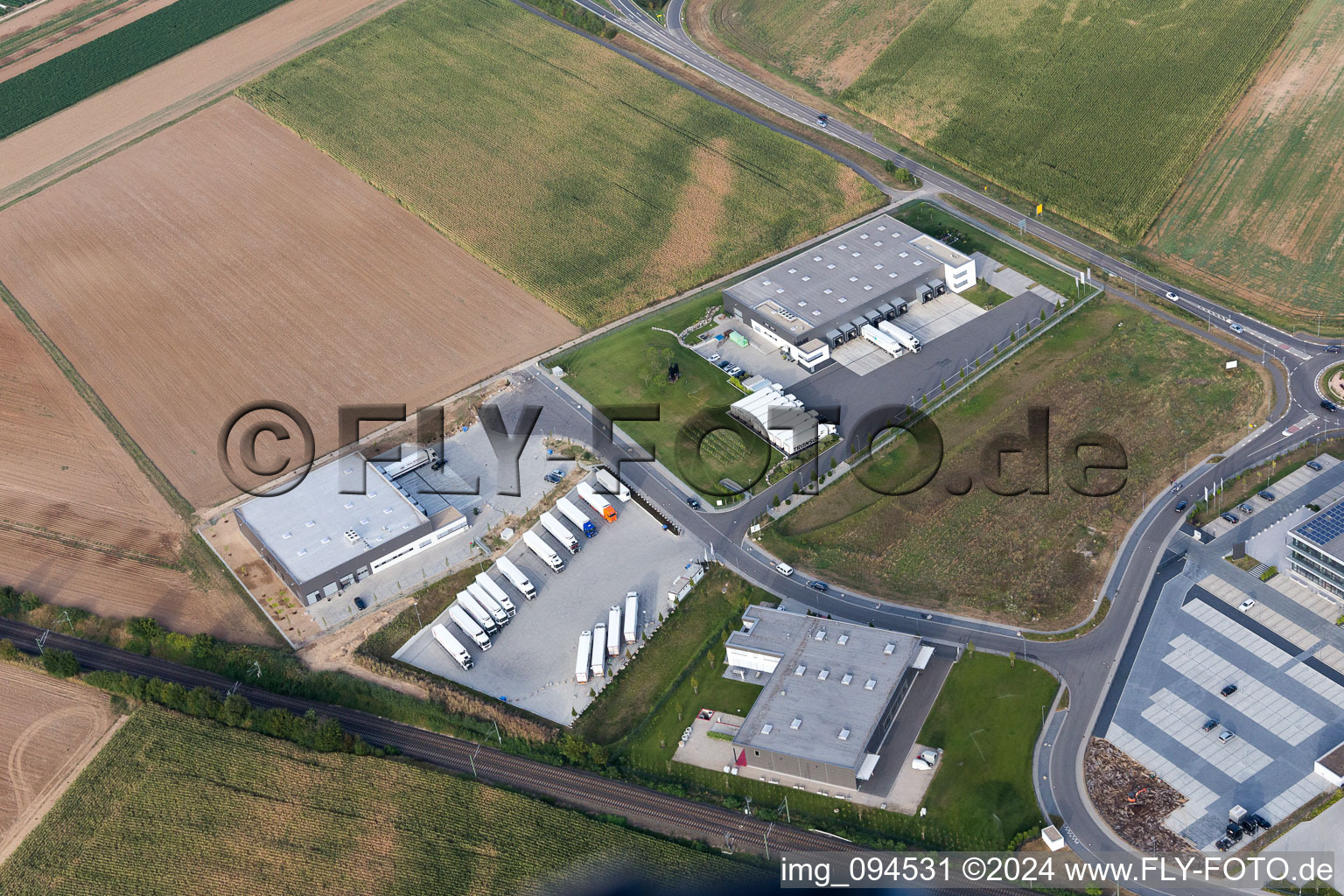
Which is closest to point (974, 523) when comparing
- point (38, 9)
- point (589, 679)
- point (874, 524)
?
point (874, 524)

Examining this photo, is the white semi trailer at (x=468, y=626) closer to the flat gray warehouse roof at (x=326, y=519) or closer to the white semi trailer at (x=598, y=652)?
the white semi trailer at (x=598, y=652)

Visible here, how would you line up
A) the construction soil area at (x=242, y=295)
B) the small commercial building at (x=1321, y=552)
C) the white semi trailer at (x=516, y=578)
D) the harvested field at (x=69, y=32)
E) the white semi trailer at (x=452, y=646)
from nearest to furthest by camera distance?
the small commercial building at (x=1321, y=552), the white semi trailer at (x=452, y=646), the white semi trailer at (x=516, y=578), the construction soil area at (x=242, y=295), the harvested field at (x=69, y=32)

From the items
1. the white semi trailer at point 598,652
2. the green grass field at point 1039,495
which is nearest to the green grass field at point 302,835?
the white semi trailer at point 598,652

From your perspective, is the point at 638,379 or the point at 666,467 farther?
the point at 638,379

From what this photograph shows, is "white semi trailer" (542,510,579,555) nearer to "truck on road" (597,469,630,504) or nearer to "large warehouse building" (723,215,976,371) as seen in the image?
"truck on road" (597,469,630,504)

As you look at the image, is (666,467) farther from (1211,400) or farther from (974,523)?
(1211,400)

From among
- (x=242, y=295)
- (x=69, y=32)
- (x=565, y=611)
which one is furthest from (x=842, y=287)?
(x=69, y=32)
